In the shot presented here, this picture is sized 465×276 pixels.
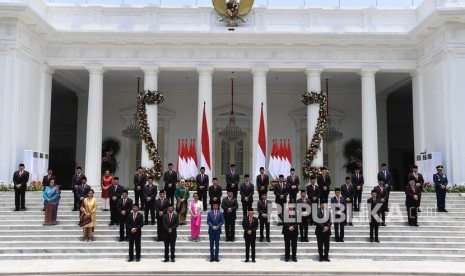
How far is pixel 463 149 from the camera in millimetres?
16547

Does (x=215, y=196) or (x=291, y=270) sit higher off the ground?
(x=215, y=196)

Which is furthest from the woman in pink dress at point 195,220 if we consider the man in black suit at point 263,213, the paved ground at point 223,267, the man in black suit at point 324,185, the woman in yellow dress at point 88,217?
the man in black suit at point 324,185

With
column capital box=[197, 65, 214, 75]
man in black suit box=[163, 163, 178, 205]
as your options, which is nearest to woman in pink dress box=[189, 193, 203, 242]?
man in black suit box=[163, 163, 178, 205]

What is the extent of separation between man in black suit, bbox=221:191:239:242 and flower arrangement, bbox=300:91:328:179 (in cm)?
696

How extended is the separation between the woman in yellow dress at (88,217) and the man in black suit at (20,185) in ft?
8.96

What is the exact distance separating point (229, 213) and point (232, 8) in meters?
9.84

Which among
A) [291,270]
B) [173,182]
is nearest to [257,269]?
[291,270]

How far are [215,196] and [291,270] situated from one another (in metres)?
3.79

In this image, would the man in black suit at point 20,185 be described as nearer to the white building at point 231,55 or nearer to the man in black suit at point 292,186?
the white building at point 231,55

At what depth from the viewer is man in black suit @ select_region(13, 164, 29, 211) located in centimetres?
1370

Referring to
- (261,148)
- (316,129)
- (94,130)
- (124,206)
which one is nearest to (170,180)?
(124,206)

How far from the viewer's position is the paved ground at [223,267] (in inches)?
378

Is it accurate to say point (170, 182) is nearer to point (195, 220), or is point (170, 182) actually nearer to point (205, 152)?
point (195, 220)

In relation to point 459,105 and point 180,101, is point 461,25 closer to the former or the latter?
point 459,105
